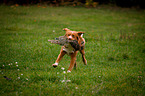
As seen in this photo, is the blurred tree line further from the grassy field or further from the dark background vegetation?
the grassy field

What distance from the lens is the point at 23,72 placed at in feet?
19.1

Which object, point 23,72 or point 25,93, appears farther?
point 23,72

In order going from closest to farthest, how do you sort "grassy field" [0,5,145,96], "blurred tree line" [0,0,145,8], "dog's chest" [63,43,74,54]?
1. "grassy field" [0,5,145,96]
2. "dog's chest" [63,43,74,54]
3. "blurred tree line" [0,0,145,8]

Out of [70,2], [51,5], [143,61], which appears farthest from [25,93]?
[70,2]

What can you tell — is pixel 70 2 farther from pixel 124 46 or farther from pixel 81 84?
pixel 81 84

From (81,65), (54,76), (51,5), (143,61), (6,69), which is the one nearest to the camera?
(54,76)

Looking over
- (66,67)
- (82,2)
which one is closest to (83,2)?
(82,2)

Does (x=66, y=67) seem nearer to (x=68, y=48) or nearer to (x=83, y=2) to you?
(x=68, y=48)

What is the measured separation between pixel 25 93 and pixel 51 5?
763 inches

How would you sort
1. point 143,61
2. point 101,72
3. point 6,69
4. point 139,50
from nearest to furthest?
1. point 6,69
2. point 101,72
3. point 143,61
4. point 139,50

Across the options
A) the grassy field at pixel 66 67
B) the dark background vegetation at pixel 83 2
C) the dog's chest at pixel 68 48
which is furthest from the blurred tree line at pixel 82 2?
the dog's chest at pixel 68 48

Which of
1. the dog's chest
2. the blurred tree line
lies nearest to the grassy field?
the dog's chest

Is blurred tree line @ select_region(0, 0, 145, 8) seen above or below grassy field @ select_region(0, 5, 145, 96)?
above

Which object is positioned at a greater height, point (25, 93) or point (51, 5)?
point (51, 5)
